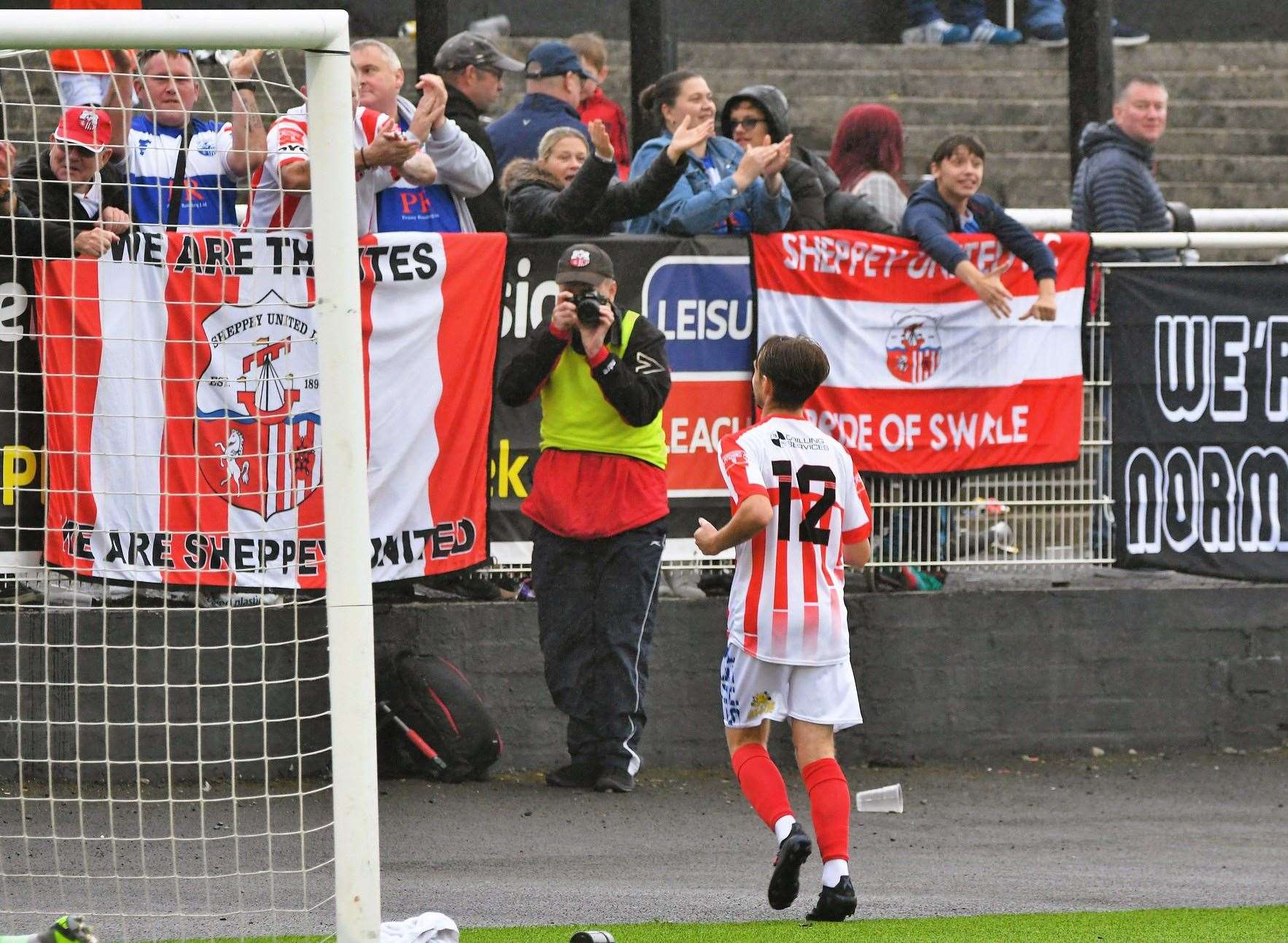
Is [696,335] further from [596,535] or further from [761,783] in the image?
[761,783]

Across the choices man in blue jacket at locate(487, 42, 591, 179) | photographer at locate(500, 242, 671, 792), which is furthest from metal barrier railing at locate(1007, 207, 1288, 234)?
photographer at locate(500, 242, 671, 792)

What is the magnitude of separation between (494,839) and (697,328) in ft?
8.66

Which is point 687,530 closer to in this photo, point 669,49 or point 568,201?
point 568,201

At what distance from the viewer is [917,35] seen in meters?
18.4

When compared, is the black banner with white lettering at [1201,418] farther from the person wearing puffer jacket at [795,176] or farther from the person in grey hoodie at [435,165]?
the person in grey hoodie at [435,165]

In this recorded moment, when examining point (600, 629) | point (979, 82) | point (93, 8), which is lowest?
point (600, 629)

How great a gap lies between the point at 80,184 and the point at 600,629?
2783 millimetres

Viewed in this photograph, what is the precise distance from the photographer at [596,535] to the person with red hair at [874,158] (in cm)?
194

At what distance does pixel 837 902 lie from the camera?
6266mm

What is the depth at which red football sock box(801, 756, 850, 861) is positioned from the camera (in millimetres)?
6453

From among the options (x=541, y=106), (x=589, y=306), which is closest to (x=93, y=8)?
(x=589, y=306)

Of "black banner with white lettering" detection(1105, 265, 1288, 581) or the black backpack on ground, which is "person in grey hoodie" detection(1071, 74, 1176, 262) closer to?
"black banner with white lettering" detection(1105, 265, 1288, 581)

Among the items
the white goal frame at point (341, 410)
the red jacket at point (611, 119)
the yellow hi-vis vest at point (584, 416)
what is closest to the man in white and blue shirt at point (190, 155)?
the white goal frame at point (341, 410)

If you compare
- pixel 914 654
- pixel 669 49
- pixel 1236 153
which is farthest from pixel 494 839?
pixel 1236 153
